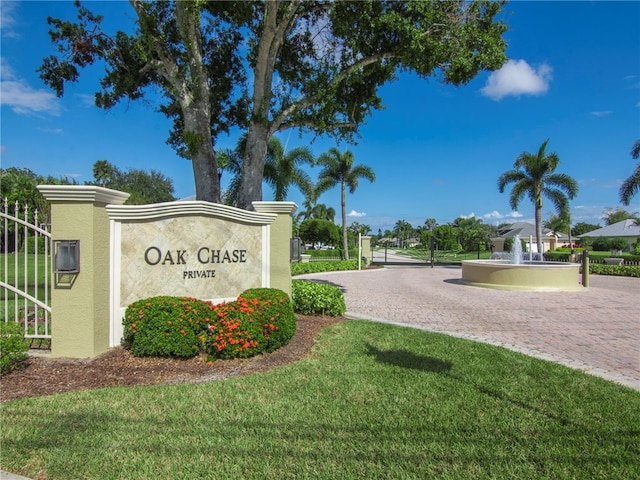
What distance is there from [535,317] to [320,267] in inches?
561

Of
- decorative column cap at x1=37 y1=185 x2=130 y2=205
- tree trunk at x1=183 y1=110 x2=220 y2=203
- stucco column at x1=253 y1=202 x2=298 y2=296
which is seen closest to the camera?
decorative column cap at x1=37 y1=185 x2=130 y2=205

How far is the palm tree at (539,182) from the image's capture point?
2334 cm

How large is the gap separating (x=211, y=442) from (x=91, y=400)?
5.28 ft

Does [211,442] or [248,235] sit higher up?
[248,235]

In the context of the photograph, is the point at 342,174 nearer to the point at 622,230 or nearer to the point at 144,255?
the point at 144,255

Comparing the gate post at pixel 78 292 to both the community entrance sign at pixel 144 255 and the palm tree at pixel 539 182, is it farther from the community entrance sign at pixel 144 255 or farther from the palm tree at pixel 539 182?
the palm tree at pixel 539 182

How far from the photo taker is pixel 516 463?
2816mm

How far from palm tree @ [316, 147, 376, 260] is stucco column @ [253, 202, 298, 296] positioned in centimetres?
2037

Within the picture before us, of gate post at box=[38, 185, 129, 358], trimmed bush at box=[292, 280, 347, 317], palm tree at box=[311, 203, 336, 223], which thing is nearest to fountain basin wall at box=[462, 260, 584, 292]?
trimmed bush at box=[292, 280, 347, 317]

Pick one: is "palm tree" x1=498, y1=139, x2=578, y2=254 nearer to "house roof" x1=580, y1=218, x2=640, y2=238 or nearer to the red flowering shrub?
the red flowering shrub

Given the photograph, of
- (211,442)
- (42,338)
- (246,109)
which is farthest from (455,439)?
Answer: (246,109)

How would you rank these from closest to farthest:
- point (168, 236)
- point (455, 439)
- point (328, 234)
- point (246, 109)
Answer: point (455, 439) → point (168, 236) → point (246, 109) → point (328, 234)

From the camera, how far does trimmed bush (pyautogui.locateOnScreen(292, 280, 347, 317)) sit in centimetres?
810

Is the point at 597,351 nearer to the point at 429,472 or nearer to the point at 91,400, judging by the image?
the point at 429,472
